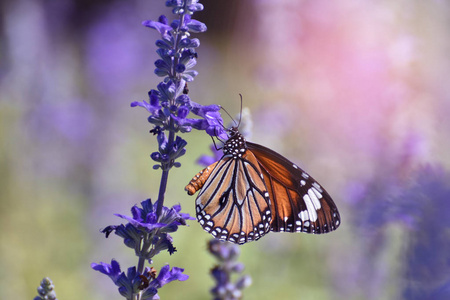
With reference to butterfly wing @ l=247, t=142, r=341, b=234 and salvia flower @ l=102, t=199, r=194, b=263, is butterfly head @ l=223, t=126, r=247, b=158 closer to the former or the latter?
butterfly wing @ l=247, t=142, r=341, b=234

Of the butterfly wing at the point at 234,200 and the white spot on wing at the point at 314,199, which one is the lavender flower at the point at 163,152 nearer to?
the butterfly wing at the point at 234,200

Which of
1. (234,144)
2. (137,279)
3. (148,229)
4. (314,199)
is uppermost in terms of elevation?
(234,144)

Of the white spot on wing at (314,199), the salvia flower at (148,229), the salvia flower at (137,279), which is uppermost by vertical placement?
the white spot on wing at (314,199)

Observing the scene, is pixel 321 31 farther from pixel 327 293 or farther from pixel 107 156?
pixel 327 293

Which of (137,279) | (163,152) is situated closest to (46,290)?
(137,279)

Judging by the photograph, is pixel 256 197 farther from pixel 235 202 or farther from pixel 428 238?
pixel 428 238

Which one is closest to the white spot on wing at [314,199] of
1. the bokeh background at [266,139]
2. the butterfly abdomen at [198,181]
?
the bokeh background at [266,139]

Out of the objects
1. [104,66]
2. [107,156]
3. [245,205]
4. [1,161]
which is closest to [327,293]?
[245,205]
